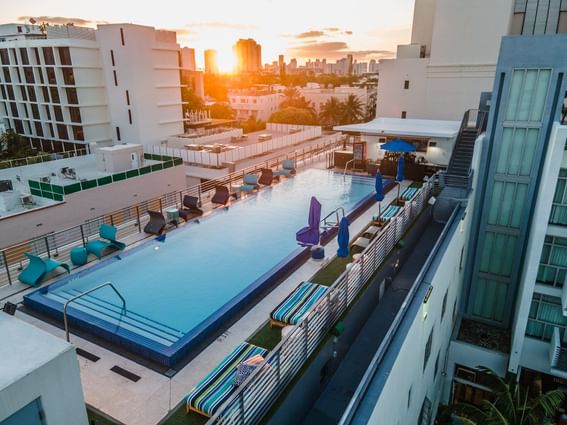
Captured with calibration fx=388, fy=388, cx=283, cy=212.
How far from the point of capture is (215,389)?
6516 millimetres

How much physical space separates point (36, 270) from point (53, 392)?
695 cm

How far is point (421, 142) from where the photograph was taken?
22.0m

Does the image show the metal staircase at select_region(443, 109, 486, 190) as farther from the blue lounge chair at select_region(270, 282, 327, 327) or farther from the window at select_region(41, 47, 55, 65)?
the window at select_region(41, 47, 55, 65)

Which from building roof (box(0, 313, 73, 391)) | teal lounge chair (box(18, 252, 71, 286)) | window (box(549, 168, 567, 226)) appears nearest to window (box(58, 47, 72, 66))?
teal lounge chair (box(18, 252, 71, 286))

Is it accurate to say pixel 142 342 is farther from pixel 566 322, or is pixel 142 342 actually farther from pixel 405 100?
pixel 405 100

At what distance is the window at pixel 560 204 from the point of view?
43.2 feet

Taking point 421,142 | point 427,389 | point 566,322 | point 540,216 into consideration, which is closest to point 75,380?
point 427,389

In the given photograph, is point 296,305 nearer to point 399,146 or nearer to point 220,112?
point 399,146

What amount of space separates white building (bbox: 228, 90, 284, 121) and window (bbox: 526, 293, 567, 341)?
6868 centimetres

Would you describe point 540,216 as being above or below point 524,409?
above

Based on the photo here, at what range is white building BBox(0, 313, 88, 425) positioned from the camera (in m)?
4.57

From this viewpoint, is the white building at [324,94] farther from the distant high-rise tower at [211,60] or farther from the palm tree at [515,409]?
the distant high-rise tower at [211,60]

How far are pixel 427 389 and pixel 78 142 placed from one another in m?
40.6

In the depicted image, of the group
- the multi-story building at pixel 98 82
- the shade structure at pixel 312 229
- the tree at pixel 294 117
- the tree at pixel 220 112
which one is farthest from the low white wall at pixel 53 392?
the tree at pixel 220 112
